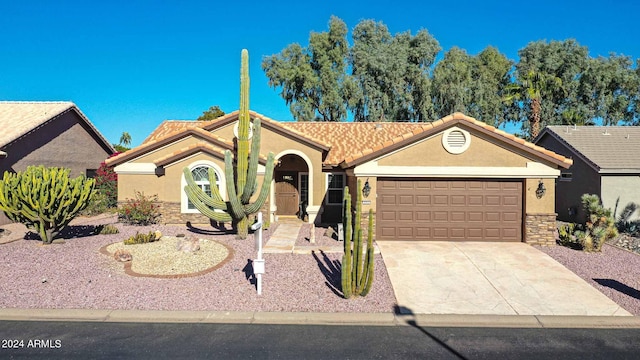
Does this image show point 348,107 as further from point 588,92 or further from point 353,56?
point 588,92

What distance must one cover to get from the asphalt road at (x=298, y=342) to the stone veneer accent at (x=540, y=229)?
567 centimetres

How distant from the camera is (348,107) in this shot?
3375 centimetres

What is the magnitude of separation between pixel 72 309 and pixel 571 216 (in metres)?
19.7

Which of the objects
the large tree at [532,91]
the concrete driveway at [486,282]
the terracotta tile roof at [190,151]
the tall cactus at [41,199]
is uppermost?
the large tree at [532,91]

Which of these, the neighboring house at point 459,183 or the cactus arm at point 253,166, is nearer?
the cactus arm at point 253,166

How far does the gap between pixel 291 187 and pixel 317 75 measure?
66.0ft

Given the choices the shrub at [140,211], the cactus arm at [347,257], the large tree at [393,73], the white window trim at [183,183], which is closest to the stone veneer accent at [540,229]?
the cactus arm at [347,257]

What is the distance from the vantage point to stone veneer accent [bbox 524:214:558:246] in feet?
38.1

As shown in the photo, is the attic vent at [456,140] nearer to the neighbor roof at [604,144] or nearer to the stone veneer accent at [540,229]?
the stone veneer accent at [540,229]

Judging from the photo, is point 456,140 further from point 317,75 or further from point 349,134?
point 317,75

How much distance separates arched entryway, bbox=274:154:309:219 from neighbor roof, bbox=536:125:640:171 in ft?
42.2

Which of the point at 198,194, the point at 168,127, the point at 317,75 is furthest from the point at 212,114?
the point at 198,194

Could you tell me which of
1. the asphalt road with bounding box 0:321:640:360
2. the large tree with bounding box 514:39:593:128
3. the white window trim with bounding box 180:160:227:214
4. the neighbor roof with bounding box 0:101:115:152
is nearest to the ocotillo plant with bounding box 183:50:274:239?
the white window trim with bounding box 180:160:227:214

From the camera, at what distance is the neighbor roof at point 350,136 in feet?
38.0
